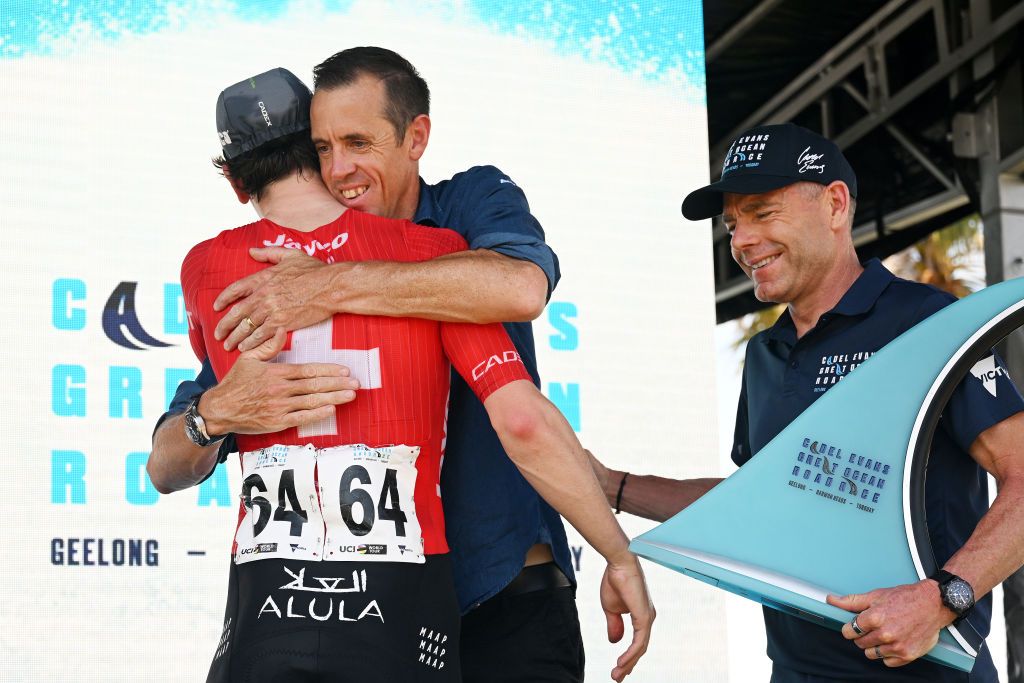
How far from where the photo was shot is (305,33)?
12.7 feet

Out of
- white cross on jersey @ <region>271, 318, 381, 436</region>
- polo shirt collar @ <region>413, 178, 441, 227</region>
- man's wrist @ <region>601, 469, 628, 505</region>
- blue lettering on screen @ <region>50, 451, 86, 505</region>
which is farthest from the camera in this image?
blue lettering on screen @ <region>50, 451, 86, 505</region>

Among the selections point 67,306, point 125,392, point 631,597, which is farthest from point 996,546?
point 67,306

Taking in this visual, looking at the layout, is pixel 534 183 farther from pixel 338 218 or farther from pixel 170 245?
pixel 338 218

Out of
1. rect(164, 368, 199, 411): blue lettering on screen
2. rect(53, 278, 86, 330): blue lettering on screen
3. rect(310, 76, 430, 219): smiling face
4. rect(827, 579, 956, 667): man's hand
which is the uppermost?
rect(310, 76, 430, 219): smiling face

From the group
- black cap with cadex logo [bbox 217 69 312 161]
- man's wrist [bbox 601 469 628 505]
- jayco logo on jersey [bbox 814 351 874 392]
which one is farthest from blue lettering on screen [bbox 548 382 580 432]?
black cap with cadex logo [bbox 217 69 312 161]

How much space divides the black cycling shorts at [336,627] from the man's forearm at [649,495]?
0.80 m

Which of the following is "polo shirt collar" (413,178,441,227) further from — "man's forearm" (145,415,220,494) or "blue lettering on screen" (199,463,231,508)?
"blue lettering on screen" (199,463,231,508)

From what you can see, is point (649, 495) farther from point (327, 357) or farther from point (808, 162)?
point (327, 357)

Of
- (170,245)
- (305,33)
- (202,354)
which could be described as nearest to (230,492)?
(170,245)

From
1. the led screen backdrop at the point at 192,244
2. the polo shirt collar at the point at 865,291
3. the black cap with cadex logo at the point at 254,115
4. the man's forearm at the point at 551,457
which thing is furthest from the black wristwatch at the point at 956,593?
the led screen backdrop at the point at 192,244

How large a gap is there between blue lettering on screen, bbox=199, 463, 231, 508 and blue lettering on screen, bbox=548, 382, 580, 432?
1.07 m

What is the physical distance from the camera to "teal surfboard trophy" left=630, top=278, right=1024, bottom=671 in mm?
1651

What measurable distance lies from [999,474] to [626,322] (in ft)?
7.28

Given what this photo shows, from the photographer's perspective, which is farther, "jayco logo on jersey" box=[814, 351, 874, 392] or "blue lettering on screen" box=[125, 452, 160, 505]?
"blue lettering on screen" box=[125, 452, 160, 505]
